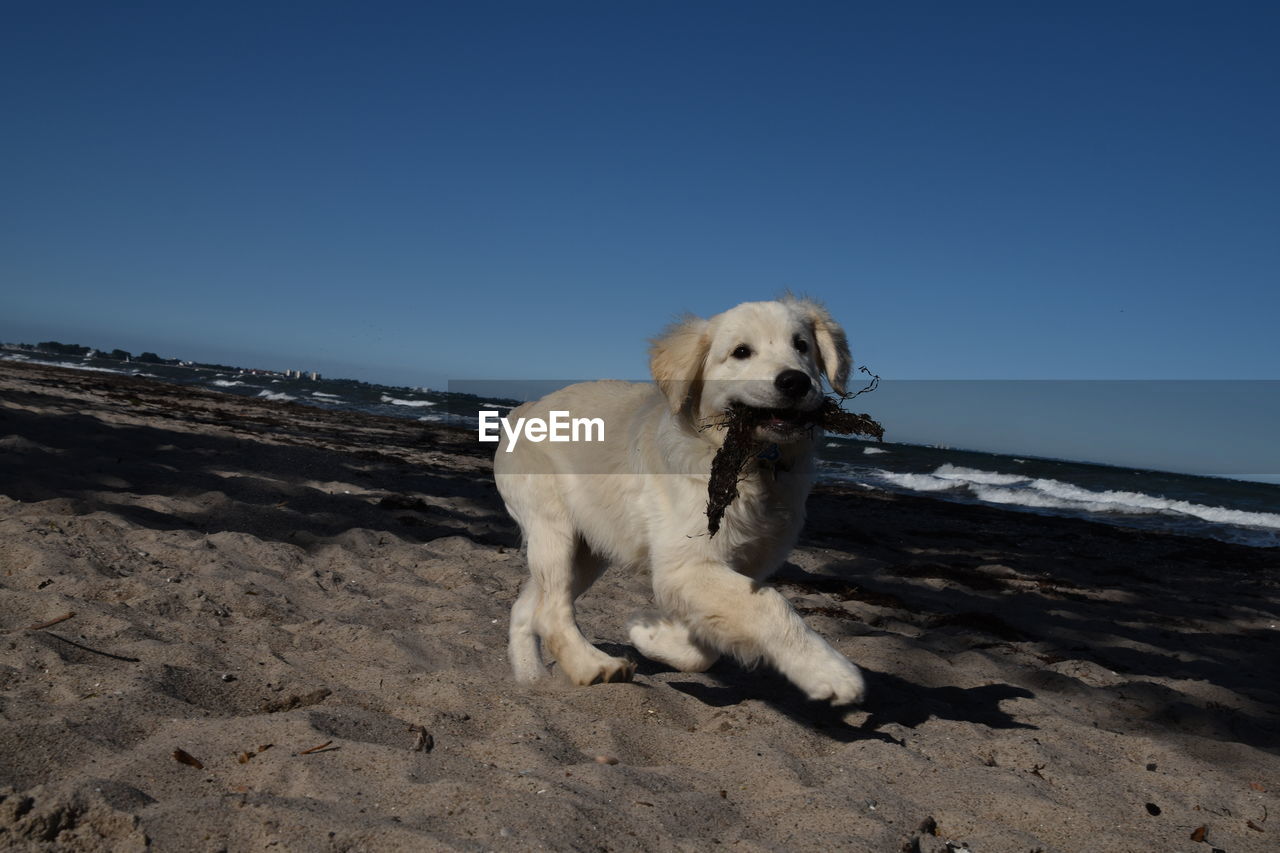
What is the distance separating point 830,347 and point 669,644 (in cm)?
174

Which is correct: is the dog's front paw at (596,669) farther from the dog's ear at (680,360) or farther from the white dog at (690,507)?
the dog's ear at (680,360)

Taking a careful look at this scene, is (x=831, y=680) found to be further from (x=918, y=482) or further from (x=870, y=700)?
(x=918, y=482)

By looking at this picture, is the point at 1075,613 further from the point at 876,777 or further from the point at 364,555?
the point at 364,555

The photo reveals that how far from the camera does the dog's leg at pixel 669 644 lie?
4242 mm

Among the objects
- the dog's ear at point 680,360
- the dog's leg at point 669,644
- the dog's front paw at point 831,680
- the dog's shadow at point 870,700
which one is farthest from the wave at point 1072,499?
the dog's front paw at point 831,680

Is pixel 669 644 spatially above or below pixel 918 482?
above

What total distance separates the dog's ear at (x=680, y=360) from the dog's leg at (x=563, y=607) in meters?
1.03

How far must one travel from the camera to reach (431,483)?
989 cm

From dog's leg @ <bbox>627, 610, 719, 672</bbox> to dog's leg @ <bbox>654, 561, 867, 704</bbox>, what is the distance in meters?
0.56

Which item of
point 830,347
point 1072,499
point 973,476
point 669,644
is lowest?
Result: point 1072,499

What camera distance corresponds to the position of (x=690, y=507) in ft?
12.4

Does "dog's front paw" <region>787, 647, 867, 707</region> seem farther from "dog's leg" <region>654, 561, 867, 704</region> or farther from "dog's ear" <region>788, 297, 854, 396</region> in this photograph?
"dog's ear" <region>788, 297, 854, 396</region>

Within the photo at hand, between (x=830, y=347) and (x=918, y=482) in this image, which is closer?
(x=830, y=347)

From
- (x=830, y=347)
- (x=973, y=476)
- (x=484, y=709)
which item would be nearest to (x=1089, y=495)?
(x=973, y=476)
